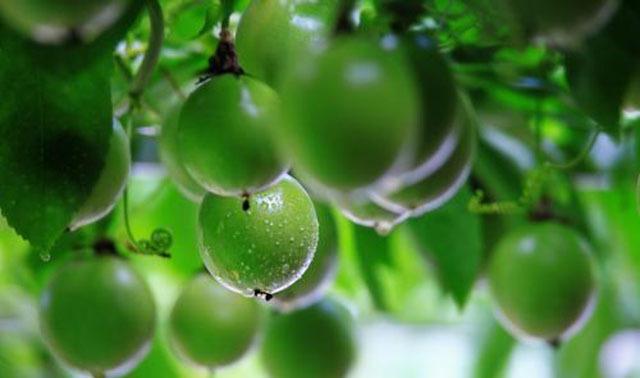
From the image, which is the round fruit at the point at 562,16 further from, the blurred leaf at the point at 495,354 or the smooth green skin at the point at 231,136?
the blurred leaf at the point at 495,354

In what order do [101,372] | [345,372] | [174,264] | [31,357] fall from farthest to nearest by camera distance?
[31,357]
[174,264]
[345,372]
[101,372]

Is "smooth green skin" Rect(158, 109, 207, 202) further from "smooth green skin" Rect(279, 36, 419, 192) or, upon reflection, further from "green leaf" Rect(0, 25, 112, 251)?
"smooth green skin" Rect(279, 36, 419, 192)

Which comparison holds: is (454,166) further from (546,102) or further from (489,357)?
(489,357)

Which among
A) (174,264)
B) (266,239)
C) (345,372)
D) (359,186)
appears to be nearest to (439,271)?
(345,372)

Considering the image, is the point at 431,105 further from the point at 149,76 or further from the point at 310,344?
the point at 310,344

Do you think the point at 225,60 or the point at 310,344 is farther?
the point at 310,344

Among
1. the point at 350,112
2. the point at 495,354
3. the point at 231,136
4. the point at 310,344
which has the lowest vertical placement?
the point at 495,354

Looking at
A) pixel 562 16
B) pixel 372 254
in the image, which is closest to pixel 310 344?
pixel 372 254
